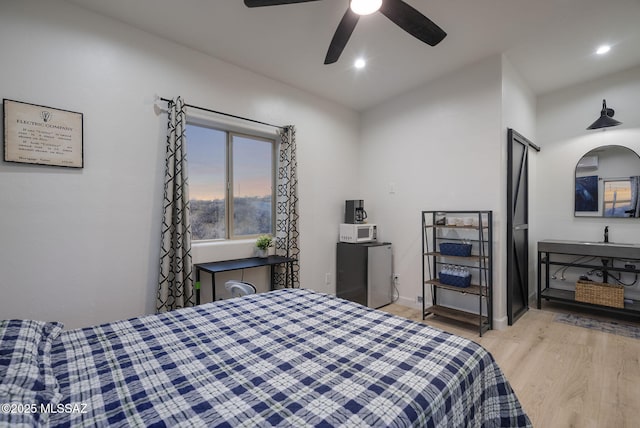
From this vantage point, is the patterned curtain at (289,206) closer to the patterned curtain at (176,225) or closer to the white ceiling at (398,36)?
the white ceiling at (398,36)

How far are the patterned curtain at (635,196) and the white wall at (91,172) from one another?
15.1 feet

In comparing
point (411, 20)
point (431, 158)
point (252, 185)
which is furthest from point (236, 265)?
point (431, 158)

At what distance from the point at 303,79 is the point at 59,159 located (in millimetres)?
2436

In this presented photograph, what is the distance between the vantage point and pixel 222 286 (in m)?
3.03

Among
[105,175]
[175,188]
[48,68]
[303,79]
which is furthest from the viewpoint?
[303,79]

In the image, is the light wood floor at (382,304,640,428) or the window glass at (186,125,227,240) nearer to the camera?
the light wood floor at (382,304,640,428)

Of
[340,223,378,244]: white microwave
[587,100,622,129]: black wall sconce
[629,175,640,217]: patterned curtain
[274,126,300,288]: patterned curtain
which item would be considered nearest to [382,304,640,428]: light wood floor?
[340,223,378,244]: white microwave

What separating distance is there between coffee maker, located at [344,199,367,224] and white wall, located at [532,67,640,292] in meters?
2.36

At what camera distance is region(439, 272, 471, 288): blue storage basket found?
3.06 metres

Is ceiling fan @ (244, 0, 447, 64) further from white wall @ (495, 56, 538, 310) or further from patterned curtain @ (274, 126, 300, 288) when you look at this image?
white wall @ (495, 56, 538, 310)

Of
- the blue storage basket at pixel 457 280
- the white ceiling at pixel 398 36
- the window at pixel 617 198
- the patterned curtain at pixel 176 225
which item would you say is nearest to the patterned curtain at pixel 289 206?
the white ceiling at pixel 398 36

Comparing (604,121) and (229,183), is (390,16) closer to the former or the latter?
(229,183)

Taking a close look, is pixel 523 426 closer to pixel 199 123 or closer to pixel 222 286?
pixel 222 286

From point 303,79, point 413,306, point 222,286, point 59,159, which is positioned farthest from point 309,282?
point 59,159
